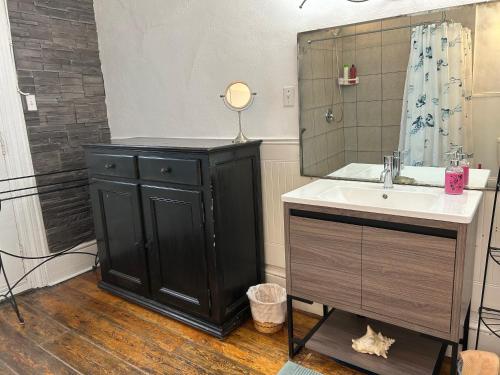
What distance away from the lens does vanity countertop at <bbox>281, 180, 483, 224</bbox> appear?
1403 millimetres

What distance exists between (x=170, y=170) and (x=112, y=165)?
0.51 meters

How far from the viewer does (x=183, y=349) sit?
2027mm

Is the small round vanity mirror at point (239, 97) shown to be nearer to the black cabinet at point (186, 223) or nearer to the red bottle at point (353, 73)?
the black cabinet at point (186, 223)

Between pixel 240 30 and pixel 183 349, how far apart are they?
1.81 metres

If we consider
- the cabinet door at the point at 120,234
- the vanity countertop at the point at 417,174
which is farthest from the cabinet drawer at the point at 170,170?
the vanity countertop at the point at 417,174

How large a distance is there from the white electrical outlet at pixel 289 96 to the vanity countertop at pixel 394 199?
1.55ft

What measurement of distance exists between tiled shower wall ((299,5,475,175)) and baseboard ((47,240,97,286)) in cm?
199

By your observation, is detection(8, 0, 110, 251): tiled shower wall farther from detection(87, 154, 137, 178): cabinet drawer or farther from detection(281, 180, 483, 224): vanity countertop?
detection(281, 180, 483, 224): vanity countertop

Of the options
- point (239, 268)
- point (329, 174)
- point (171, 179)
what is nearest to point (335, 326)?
point (239, 268)

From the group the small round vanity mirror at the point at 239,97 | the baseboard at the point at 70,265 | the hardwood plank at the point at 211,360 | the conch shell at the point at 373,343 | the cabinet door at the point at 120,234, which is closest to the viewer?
the conch shell at the point at 373,343

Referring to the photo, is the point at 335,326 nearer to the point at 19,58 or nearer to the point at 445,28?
the point at 445,28

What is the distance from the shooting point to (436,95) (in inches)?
68.5

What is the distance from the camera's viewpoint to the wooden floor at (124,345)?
6.23 feet

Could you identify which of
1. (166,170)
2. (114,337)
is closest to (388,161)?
(166,170)
